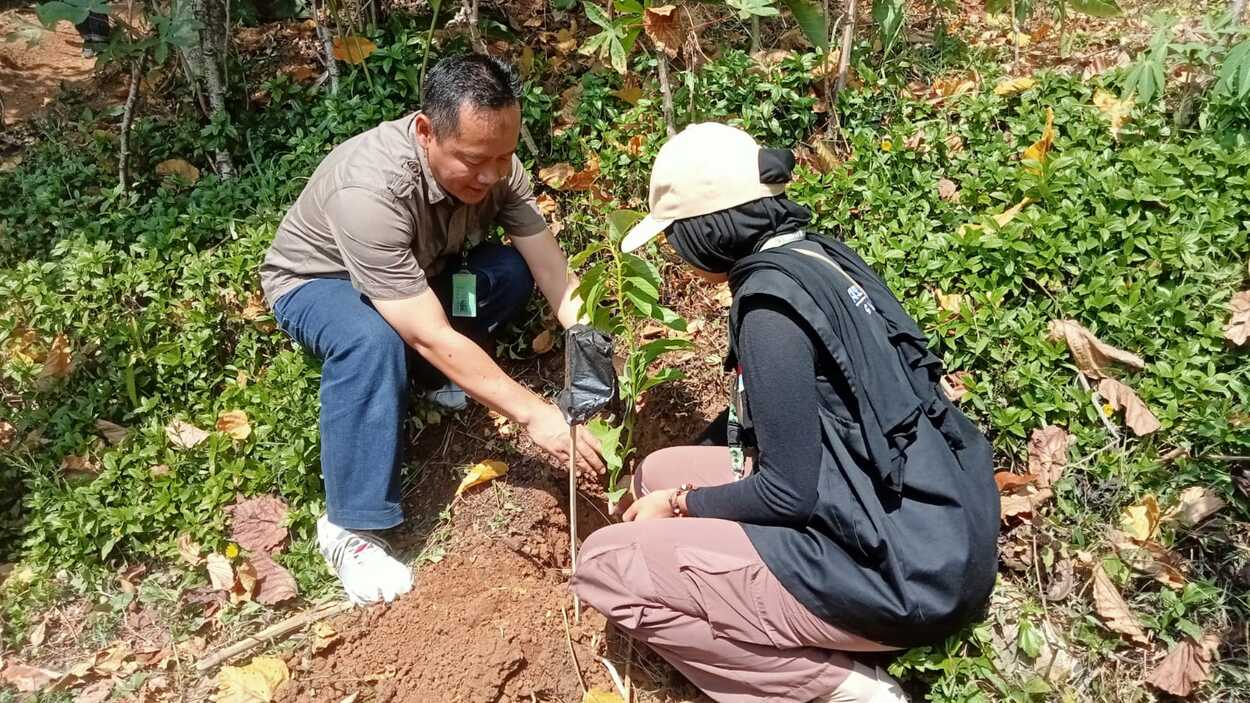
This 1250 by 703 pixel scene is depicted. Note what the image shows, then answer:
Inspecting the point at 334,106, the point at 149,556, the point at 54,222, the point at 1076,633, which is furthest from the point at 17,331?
the point at 1076,633

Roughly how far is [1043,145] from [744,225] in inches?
68.1

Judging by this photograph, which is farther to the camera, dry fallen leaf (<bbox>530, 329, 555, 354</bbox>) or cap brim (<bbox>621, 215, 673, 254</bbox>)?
dry fallen leaf (<bbox>530, 329, 555, 354</bbox>)

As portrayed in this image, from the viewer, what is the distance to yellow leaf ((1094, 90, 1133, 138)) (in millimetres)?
3342

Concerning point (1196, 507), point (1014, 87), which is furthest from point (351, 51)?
point (1196, 507)

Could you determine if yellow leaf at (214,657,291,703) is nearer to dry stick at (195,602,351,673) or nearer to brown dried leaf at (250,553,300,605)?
dry stick at (195,602,351,673)

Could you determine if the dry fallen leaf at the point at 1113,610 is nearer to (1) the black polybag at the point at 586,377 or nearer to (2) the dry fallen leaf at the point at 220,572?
(1) the black polybag at the point at 586,377

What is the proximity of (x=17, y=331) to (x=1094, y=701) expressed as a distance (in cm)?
381

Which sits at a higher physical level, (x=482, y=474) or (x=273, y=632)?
(x=482, y=474)

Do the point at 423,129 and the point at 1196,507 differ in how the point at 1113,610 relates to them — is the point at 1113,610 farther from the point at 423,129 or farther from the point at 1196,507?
the point at 423,129

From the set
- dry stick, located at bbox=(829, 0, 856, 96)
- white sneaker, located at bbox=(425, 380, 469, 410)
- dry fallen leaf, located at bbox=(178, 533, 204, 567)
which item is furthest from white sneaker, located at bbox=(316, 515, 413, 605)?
dry stick, located at bbox=(829, 0, 856, 96)

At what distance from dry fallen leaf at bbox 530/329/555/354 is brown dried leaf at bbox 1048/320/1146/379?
1762 millimetres

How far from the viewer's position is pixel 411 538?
3.04 meters

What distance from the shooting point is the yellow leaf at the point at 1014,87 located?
3.59 metres

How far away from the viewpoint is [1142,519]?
2533 millimetres
